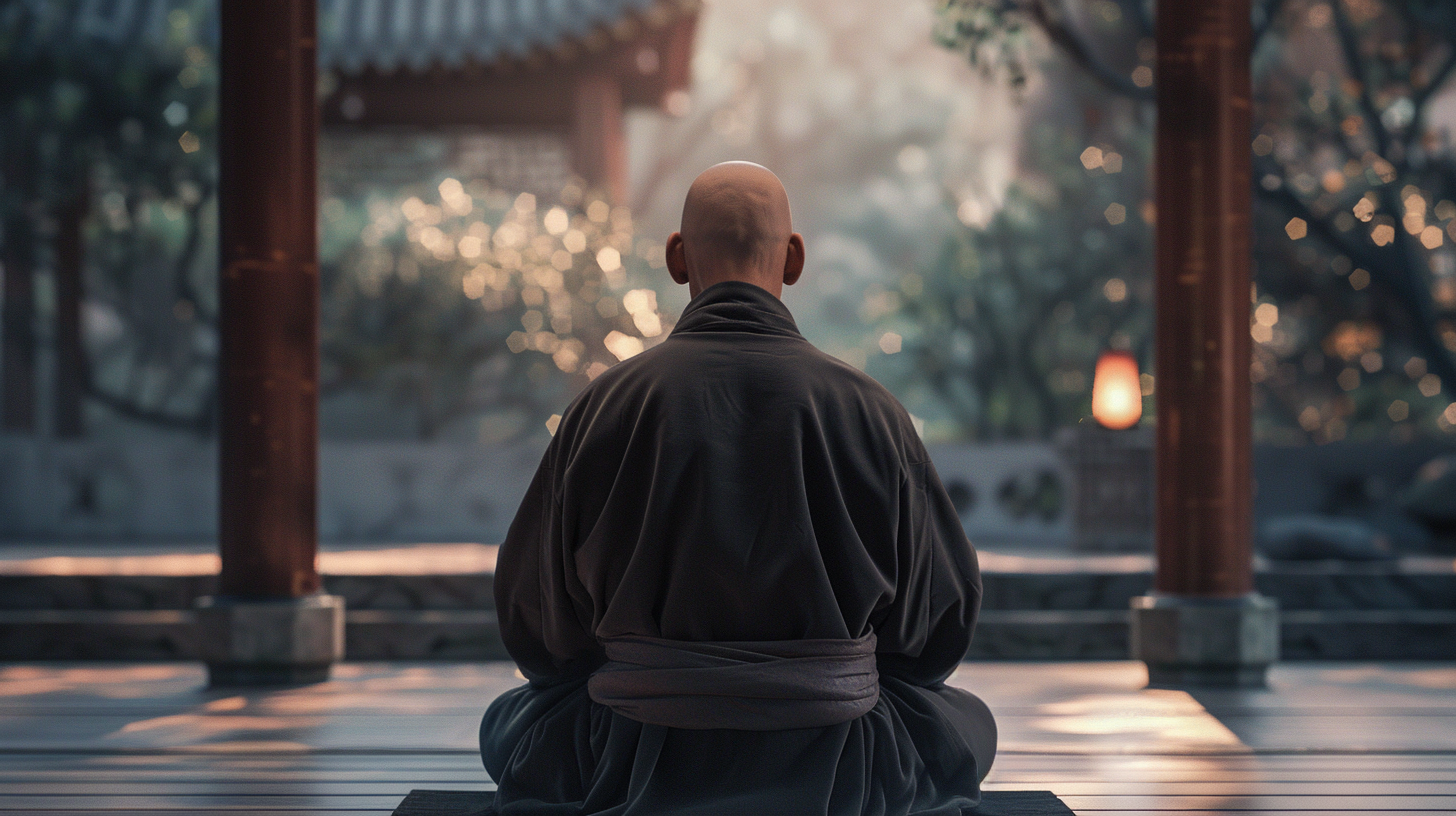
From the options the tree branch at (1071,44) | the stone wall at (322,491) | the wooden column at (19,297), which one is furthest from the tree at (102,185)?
the tree branch at (1071,44)

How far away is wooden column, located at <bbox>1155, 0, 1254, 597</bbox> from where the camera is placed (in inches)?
163

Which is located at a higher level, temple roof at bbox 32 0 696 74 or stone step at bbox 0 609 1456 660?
temple roof at bbox 32 0 696 74

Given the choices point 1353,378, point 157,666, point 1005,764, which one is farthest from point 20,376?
point 1353,378

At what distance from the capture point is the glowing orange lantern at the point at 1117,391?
23.0 ft

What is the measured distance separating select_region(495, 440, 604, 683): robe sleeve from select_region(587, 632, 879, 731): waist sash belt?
0.12 metres

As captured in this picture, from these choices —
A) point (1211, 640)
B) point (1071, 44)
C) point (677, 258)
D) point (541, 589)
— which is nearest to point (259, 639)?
point (541, 589)

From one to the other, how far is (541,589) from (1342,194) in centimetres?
767

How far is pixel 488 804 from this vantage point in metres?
2.51

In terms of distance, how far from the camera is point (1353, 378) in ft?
30.3

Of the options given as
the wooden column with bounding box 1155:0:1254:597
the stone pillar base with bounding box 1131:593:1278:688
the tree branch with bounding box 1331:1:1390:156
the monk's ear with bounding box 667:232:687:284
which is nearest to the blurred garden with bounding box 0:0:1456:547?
the tree branch with bounding box 1331:1:1390:156

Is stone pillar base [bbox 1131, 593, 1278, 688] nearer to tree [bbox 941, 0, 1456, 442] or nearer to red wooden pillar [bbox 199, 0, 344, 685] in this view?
tree [bbox 941, 0, 1456, 442]

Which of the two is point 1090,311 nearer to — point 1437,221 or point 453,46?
point 1437,221

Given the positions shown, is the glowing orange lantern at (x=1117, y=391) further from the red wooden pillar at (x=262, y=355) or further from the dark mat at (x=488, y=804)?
the dark mat at (x=488, y=804)

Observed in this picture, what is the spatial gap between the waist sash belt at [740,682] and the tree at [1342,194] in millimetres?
4226
